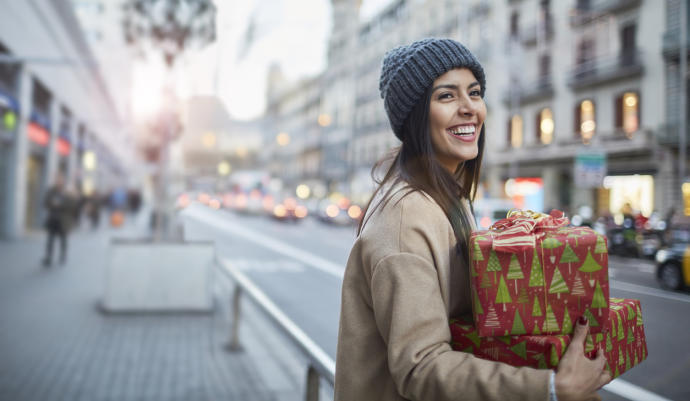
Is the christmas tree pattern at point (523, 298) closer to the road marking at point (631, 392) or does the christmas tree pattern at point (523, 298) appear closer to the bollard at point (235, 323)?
the road marking at point (631, 392)

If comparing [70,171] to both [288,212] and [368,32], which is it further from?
[368,32]

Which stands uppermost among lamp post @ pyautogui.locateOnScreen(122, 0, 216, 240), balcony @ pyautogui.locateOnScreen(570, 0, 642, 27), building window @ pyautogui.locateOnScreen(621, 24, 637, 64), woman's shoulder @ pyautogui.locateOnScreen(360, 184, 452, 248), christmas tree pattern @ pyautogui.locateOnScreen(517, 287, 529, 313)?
lamp post @ pyautogui.locateOnScreen(122, 0, 216, 240)

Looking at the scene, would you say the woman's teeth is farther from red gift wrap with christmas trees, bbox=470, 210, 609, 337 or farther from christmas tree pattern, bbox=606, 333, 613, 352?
christmas tree pattern, bbox=606, 333, 613, 352

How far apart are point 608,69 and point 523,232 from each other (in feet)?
3.91

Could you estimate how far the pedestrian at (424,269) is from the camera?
1.20 meters

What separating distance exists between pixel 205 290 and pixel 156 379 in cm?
278

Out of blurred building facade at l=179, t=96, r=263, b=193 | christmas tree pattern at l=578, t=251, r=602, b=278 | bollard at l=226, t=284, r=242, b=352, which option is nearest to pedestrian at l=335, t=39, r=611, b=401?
christmas tree pattern at l=578, t=251, r=602, b=278

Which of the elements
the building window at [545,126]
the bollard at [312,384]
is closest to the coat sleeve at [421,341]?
the bollard at [312,384]

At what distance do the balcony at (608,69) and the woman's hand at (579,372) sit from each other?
102 cm

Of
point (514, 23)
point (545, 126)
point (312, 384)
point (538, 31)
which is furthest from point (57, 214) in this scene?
point (538, 31)

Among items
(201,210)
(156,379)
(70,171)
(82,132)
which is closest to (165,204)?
(201,210)

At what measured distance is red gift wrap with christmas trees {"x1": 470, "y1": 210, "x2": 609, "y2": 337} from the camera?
3.90 feet

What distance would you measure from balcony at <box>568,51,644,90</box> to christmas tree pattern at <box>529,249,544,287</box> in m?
0.96

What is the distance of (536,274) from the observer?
47.4 inches
